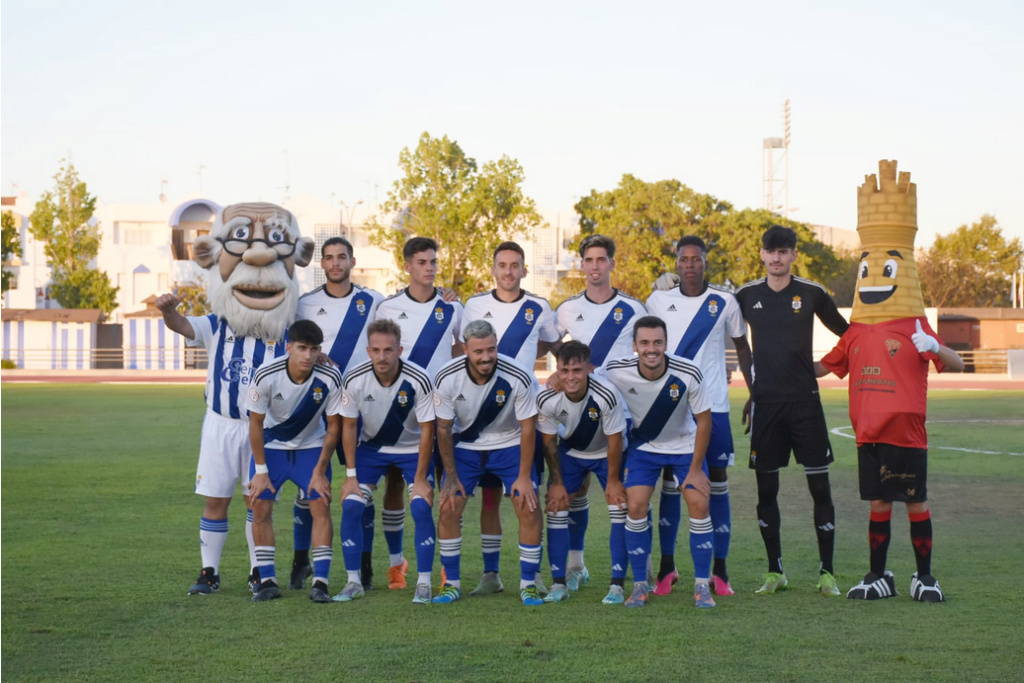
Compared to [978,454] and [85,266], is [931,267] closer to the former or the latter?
[85,266]

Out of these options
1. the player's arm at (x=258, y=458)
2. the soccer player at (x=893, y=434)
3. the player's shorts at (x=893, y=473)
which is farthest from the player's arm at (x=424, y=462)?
the player's shorts at (x=893, y=473)

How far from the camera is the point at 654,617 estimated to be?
6645mm

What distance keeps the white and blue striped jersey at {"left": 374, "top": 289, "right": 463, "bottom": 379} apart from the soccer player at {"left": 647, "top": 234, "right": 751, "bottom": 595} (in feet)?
4.68

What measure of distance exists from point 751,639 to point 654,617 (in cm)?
72

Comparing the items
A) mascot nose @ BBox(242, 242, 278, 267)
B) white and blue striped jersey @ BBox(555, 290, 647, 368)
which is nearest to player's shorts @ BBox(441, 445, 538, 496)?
white and blue striped jersey @ BBox(555, 290, 647, 368)

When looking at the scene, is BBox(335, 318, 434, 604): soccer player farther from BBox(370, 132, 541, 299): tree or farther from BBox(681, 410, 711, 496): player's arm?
BBox(370, 132, 541, 299): tree

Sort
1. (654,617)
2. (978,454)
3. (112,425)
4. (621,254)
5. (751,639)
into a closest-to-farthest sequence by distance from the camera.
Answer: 1. (751,639)
2. (654,617)
3. (978,454)
4. (112,425)
5. (621,254)

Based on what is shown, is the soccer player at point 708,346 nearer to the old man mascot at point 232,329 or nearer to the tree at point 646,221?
the old man mascot at point 232,329

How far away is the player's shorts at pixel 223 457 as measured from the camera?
24.5ft

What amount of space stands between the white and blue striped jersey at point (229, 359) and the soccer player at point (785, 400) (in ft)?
10.3

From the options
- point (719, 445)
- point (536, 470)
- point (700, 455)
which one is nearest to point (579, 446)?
point (536, 470)

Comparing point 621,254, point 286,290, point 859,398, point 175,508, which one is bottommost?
point 175,508

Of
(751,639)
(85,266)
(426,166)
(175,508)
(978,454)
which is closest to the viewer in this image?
(751,639)

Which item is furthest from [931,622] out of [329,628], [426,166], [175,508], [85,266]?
[85,266]
